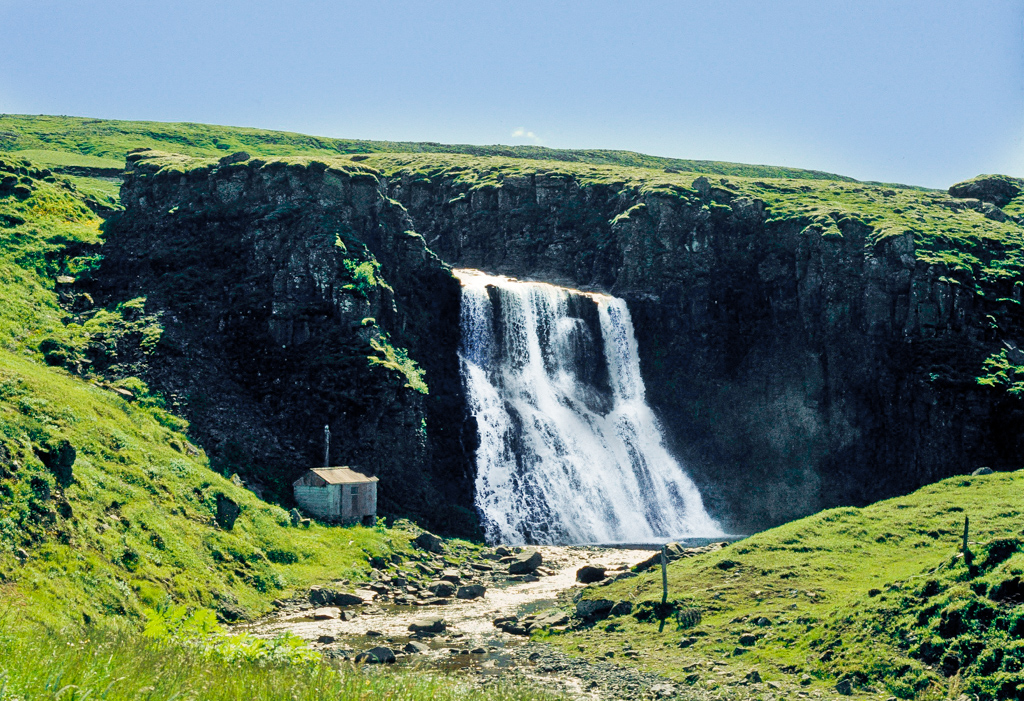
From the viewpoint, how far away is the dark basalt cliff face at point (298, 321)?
6138 centimetres

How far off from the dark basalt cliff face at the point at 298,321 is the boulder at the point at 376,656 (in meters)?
25.5

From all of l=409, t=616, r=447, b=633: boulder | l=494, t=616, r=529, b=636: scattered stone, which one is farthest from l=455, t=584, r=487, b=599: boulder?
l=409, t=616, r=447, b=633: boulder

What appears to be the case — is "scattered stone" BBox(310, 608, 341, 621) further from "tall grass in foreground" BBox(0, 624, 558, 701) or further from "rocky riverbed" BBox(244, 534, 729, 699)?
"tall grass in foreground" BBox(0, 624, 558, 701)

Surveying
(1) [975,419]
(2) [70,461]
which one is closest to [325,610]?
(2) [70,461]

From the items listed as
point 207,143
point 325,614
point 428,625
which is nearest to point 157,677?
point 428,625

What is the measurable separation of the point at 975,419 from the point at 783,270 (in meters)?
23.4

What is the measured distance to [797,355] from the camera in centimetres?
8675

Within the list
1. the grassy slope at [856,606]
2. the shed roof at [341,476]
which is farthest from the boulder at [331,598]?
the shed roof at [341,476]

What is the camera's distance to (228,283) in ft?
231

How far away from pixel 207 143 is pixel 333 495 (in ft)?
410

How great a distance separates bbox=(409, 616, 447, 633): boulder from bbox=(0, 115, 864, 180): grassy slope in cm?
11108

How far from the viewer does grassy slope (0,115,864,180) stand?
144 metres

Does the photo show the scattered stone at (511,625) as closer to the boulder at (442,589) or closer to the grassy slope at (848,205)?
the boulder at (442,589)

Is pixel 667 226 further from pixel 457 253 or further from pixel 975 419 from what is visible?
pixel 975 419
